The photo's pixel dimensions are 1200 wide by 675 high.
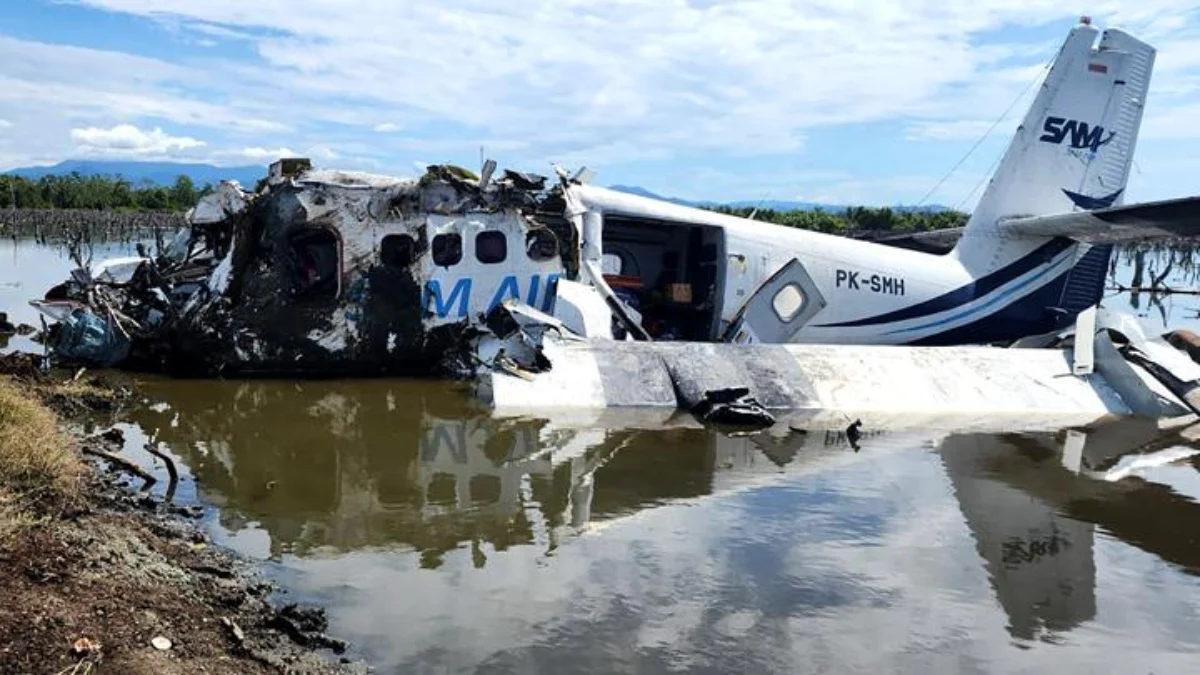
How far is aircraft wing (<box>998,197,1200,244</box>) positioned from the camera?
37.3 feet

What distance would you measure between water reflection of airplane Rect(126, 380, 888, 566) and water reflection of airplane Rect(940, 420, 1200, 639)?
1.48 m

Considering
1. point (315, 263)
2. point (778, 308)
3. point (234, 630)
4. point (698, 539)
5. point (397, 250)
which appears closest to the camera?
point (234, 630)

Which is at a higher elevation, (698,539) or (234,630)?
(234,630)

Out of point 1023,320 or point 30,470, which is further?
point 1023,320

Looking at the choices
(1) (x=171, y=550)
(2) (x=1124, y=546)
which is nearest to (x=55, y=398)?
(1) (x=171, y=550)

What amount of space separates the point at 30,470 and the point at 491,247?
24.0ft

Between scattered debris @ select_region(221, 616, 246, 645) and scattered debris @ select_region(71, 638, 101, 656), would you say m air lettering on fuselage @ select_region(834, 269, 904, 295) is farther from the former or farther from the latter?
scattered debris @ select_region(71, 638, 101, 656)

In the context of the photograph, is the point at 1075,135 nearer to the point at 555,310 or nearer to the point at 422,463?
the point at 555,310

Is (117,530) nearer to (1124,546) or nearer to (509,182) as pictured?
(1124,546)

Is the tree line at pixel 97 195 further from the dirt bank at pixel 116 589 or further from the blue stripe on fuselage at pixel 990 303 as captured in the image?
the dirt bank at pixel 116 589

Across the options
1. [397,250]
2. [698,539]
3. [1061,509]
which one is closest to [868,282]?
[397,250]

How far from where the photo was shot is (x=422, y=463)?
7.87 metres

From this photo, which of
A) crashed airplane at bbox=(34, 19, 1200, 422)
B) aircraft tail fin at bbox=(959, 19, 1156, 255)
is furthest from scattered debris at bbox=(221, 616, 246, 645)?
aircraft tail fin at bbox=(959, 19, 1156, 255)

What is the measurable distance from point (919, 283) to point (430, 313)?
727cm
